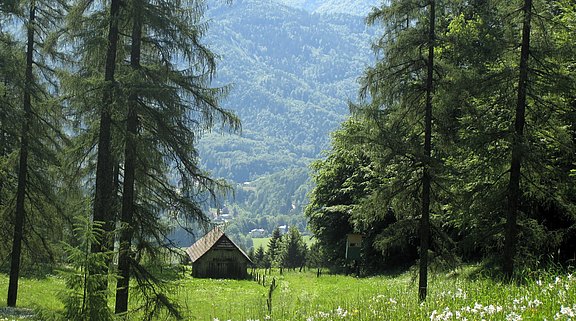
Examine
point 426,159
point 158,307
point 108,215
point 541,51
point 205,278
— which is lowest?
point 205,278

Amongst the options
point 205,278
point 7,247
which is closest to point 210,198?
point 7,247

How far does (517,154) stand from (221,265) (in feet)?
130

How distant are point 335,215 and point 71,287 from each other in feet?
118

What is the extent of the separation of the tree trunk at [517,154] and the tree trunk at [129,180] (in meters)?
8.90

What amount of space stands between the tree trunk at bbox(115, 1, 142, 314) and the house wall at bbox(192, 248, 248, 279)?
37.9 m

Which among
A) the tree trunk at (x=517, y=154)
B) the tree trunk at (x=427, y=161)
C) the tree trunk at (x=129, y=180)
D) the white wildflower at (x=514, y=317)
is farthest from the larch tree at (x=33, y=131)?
the white wildflower at (x=514, y=317)

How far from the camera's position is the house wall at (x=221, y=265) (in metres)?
50.6

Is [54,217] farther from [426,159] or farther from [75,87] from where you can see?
[426,159]

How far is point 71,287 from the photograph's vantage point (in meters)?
7.91

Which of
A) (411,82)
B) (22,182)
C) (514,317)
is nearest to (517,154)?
(411,82)

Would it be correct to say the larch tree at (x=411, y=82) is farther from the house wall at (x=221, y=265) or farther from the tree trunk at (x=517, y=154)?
the house wall at (x=221, y=265)

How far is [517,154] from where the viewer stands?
14.3 meters

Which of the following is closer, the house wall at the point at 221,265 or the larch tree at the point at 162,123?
the larch tree at the point at 162,123

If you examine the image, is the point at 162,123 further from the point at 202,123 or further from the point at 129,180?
the point at 129,180
